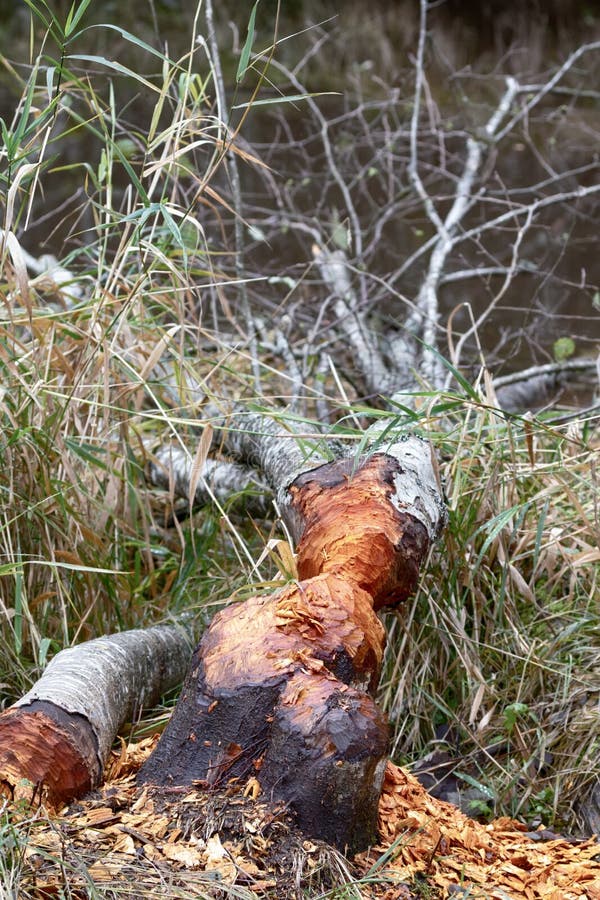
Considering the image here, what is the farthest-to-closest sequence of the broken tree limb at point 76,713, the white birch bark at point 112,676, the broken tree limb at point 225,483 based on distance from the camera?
the broken tree limb at point 225,483 → the white birch bark at point 112,676 → the broken tree limb at point 76,713

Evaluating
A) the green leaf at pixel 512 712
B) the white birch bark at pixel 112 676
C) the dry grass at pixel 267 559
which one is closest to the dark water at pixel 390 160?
the dry grass at pixel 267 559

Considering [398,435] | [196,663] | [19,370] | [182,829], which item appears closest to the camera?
[182,829]

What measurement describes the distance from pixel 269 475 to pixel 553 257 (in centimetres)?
462

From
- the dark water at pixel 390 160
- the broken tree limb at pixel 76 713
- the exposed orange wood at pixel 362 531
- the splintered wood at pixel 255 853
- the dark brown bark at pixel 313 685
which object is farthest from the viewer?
the dark water at pixel 390 160

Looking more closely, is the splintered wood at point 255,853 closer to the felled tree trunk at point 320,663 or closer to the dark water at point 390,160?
the felled tree trunk at point 320,663

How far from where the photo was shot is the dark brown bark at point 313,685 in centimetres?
157

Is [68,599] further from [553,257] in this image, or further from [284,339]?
[553,257]

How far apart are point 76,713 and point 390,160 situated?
151 inches

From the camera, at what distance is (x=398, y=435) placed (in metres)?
2.24

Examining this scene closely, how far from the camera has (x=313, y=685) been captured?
5.40ft

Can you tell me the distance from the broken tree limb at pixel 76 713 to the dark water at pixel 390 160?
1.43 metres

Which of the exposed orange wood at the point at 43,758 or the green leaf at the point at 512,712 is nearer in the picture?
the exposed orange wood at the point at 43,758

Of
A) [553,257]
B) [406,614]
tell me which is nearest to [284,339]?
[406,614]

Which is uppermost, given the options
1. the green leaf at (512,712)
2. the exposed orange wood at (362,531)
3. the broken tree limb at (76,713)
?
the exposed orange wood at (362,531)
